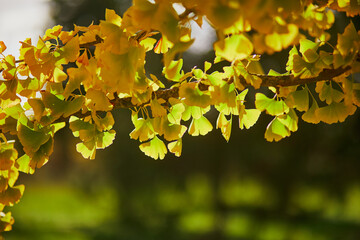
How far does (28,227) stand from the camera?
209 inches

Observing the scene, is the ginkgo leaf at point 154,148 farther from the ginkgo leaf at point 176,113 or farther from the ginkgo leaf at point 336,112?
the ginkgo leaf at point 336,112

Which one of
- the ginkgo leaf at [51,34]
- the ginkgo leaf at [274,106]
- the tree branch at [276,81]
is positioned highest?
the ginkgo leaf at [51,34]

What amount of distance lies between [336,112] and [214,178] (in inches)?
136

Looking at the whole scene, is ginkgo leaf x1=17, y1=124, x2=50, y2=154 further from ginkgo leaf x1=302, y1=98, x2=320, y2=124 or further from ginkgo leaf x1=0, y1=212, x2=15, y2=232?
ginkgo leaf x1=302, y1=98, x2=320, y2=124

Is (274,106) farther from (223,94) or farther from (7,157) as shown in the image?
(7,157)

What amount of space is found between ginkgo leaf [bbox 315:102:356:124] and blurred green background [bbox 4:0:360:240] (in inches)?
101

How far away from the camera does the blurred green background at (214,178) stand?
3705mm

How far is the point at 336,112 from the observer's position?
541 millimetres

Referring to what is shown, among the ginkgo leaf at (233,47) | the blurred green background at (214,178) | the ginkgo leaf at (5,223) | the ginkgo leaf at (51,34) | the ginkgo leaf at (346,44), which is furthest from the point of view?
the blurred green background at (214,178)

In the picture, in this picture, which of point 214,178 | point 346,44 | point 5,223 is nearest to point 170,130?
point 346,44

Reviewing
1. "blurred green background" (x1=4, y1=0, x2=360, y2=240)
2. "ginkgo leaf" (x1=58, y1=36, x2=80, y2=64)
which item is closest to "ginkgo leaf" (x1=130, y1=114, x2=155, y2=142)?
"ginkgo leaf" (x1=58, y1=36, x2=80, y2=64)

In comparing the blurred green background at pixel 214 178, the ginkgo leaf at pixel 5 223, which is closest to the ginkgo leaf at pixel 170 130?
the ginkgo leaf at pixel 5 223

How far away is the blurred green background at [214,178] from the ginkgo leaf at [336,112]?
101 inches

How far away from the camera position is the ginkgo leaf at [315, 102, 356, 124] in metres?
0.54
